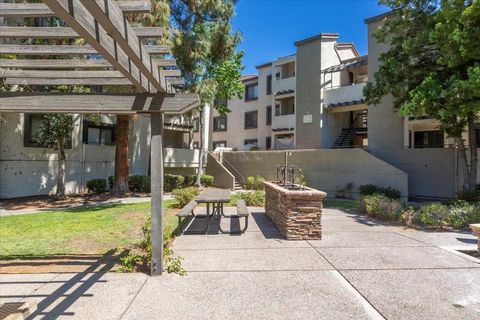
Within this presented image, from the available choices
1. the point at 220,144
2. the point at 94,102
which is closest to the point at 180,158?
the point at 220,144

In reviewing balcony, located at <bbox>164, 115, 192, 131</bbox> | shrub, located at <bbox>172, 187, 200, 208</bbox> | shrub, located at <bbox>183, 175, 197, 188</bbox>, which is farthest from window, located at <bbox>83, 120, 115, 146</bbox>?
shrub, located at <bbox>172, 187, 200, 208</bbox>

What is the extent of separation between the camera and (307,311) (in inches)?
159

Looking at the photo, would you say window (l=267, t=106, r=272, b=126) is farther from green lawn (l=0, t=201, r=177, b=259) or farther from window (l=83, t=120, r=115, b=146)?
green lawn (l=0, t=201, r=177, b=259)

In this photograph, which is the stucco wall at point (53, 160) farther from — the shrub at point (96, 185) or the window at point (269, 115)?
the window at point (269, 115)

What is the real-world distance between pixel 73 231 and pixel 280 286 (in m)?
6.34

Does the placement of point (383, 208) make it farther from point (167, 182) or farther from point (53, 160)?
point (53, 160)

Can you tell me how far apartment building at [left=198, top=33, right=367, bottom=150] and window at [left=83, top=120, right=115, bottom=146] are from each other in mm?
13355

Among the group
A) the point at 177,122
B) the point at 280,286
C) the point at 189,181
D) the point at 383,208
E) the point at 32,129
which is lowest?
the point at 280,286

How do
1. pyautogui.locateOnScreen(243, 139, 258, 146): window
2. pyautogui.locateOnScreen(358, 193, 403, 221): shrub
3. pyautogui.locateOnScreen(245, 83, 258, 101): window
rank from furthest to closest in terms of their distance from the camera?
pyautogui.locateOnScreen(245, 83, 258, 101): window < pyautogui.locateOnScreen(243, 139, 258, 146): window < pyautogui.locateOnScreen(358, 193, 403, 221): shrub

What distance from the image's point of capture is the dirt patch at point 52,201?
1371cm

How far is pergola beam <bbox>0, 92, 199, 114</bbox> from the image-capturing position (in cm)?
498

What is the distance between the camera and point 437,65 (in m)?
13.9

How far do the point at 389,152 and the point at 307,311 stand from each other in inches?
682

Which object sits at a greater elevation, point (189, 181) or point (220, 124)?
point (220, 124)
